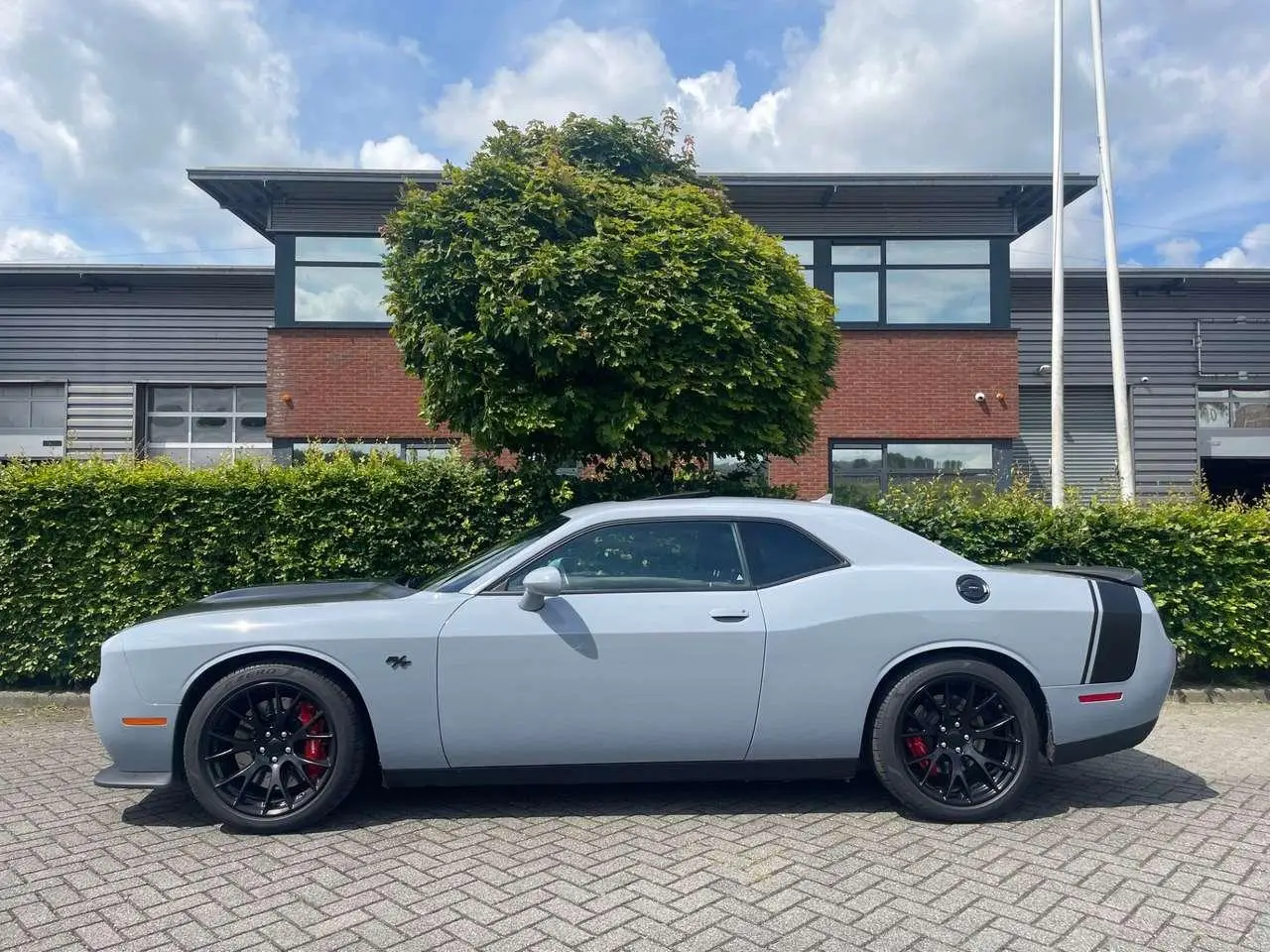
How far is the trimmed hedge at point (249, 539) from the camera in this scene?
23.2 feet

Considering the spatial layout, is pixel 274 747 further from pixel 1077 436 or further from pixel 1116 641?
pixel 1077 436

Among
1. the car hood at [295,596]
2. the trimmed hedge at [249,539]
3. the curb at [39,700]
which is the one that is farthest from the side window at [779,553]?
the curb at [39,700]

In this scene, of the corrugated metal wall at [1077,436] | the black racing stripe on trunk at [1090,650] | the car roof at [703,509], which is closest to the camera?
the black racing stripe on trunk at [1090,650]

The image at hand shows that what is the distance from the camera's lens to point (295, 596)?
492 cm

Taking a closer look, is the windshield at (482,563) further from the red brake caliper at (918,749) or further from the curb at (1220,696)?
the curb at (1220,696)

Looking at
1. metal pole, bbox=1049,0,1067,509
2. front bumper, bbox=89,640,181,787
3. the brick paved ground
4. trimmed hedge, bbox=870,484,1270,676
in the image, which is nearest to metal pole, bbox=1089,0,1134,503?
metal pole, bbox=1049,0,1067,509

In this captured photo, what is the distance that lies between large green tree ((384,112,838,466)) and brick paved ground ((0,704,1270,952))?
2.87 m

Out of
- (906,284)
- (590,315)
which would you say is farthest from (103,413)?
(590,315)

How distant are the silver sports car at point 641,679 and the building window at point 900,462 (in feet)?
32.8

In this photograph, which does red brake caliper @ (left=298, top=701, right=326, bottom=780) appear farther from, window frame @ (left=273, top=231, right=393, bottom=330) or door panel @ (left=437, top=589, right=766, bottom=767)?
window frame @ (left=273, top=231, right=393, bottom=330)

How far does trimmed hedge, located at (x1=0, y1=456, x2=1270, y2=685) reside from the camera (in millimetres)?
7078

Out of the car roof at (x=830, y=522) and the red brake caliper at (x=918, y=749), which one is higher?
the car roof at (x=830, y=522)

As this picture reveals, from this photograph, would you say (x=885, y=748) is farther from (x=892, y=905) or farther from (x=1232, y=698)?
(x=1232, y=698)

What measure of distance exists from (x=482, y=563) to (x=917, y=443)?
11.0 meters
